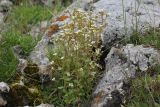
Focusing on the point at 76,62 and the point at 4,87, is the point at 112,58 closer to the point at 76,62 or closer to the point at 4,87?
the point at 76,62

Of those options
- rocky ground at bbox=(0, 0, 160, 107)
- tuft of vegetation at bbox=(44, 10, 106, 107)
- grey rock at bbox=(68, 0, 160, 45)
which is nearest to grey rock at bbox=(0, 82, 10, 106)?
rocky ground at bbox=(0, 0, 160, 107)

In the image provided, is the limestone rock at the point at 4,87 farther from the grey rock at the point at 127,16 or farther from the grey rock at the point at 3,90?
the grey rock at the point at 127,16

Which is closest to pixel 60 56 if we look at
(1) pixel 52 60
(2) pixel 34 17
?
(1) pixel 52 60

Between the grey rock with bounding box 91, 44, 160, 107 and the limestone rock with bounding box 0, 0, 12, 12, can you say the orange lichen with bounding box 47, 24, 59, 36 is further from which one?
the limestone rock with bounding box 0, 0, 12, 12

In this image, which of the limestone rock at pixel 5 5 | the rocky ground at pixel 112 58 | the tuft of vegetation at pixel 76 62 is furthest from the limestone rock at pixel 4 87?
the limestone rock at pixel 5 5

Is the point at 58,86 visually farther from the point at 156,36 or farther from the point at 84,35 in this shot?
the point at 156,36
